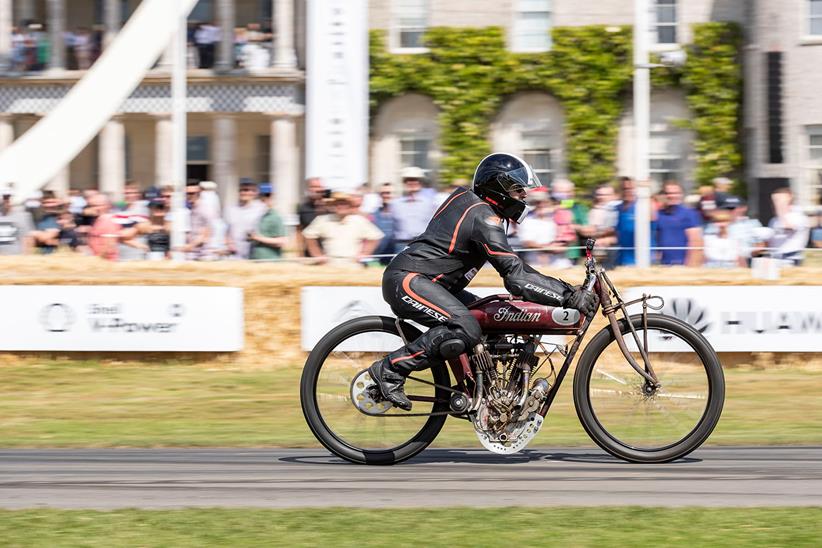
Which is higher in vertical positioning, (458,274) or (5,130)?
(5,130)

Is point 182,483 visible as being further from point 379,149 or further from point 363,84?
point 379,149

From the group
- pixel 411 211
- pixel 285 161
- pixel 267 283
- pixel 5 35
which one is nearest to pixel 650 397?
pixel 267 283

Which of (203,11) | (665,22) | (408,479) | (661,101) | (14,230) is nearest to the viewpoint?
(408,479)

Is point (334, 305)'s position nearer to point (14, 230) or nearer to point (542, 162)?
point (14, 230)

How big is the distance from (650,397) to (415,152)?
23.7 m

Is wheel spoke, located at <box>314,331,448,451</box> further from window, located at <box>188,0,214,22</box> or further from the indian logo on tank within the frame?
window, located at <box>188,0,214,22</box>

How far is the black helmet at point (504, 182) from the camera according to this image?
822 centimetres

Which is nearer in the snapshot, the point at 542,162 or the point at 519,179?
the point at 519,179

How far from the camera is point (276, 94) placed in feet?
108

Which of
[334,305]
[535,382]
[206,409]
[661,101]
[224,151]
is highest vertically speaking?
[661,101]

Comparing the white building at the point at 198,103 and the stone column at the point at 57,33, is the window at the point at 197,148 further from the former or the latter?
the stone column at the point at 57,33

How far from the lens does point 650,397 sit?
328 inches

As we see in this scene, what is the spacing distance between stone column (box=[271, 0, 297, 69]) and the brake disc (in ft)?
82.0

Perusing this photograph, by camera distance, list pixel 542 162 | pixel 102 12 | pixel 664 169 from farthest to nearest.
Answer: pixel 102 12 → pixel 542 162 → pixel 664 169
